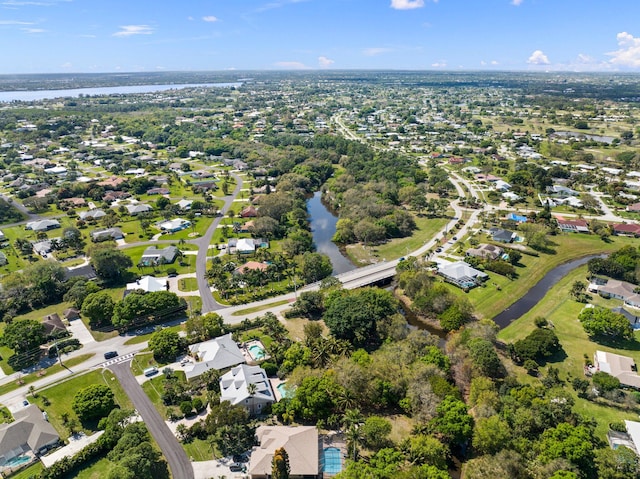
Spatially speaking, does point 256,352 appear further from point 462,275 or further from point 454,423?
point 462,275

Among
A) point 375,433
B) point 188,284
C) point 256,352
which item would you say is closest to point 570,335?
point 375,433

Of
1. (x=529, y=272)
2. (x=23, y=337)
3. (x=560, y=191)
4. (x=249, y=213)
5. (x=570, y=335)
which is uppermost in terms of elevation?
(x=560, y=191)

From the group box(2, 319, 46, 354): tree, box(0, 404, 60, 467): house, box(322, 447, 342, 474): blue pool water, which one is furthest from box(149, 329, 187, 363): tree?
box(322, 447, 342, 474): blue pool water

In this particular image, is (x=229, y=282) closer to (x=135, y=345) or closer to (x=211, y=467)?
(x=135, y=345)

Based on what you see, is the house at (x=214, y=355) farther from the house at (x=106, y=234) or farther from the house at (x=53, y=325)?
the house at (x=106, y=234)

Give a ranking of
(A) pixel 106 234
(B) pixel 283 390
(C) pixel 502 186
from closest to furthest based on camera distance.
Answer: (B) pixel 283 390 → (A) pixel 106 234 → (C) pixel 502 186

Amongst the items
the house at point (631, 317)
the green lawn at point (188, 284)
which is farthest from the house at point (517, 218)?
the green lawn at point (188, 284)
